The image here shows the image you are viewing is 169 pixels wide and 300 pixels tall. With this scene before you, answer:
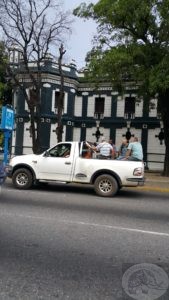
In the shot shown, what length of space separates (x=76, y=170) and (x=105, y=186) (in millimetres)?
1115

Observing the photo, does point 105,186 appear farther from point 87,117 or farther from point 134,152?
point 87,117

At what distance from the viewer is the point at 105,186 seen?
14477mm

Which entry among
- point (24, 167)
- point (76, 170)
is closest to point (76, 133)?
point (24, 167)

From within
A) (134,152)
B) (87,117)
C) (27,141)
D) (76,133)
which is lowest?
(134,152)

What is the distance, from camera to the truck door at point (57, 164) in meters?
14.9

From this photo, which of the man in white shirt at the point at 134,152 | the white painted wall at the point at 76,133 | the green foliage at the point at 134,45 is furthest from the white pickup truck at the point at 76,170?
the white painted wall at the point at 76,133

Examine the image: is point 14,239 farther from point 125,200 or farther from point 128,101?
point 128,101

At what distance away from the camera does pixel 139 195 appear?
15438 millimetres

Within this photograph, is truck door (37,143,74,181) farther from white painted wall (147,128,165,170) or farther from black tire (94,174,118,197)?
white painted wall (147,128,165,170)

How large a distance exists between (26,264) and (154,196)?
988 centimetres

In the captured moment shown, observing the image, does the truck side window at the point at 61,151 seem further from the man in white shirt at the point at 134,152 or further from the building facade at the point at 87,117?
the building facade at the point at 87,117

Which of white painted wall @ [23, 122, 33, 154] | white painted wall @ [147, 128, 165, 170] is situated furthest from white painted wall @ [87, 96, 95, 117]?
white painted wall @ [147, 128, 165, 170]
